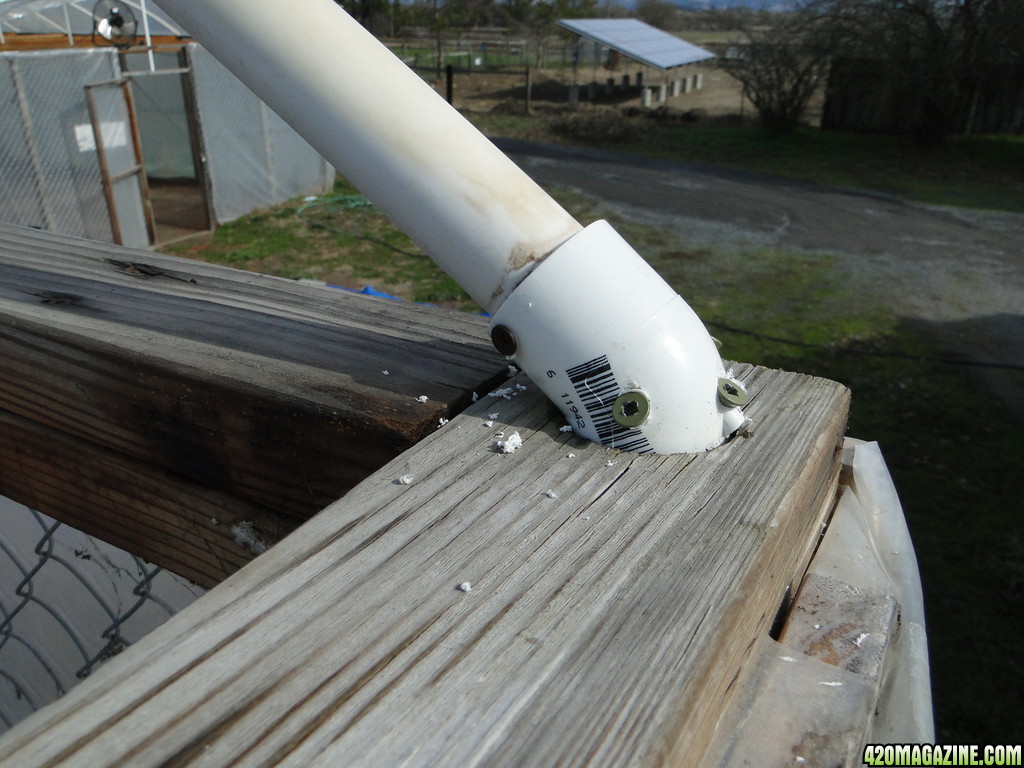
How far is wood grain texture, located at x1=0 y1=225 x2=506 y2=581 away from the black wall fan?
9260 mm

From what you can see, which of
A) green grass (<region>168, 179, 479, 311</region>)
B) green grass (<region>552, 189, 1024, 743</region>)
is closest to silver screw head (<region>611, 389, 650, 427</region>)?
green grass (<region>552, 189, 1024, 743</region>)

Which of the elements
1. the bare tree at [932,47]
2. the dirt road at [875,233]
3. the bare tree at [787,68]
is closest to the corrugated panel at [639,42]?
the bare tree at [787,68]

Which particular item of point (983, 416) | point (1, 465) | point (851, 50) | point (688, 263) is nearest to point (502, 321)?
point (1, 465)

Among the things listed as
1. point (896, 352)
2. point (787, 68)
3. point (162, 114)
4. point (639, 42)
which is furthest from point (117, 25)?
point (639, 42)

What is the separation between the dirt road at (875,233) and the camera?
7672 millimetres

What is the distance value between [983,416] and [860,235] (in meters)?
5.38

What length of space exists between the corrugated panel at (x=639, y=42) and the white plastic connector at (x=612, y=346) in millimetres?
19098

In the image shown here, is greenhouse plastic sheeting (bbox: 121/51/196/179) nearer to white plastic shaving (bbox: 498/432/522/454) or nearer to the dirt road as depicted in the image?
the dirt road

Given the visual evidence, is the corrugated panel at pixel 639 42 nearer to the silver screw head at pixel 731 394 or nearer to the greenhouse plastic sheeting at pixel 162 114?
the greenhouse plastic sheeting at pixel 162 114

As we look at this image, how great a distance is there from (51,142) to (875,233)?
9829mm

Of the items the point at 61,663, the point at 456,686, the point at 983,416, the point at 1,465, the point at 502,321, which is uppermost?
the point at 502,321

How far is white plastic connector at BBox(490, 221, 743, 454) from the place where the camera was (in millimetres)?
914

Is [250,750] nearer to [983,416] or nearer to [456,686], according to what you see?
[456,686]

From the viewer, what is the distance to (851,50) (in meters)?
16.2
